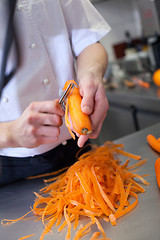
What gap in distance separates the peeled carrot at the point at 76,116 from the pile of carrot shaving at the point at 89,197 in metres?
0.15

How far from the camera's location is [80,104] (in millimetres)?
736

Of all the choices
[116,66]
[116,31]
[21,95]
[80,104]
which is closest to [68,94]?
[80,104]

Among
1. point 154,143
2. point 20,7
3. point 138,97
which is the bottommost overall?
point 138,97

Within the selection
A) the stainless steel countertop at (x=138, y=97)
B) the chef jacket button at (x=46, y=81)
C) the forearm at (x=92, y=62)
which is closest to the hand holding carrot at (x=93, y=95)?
the forearm at (x=92, y=62)

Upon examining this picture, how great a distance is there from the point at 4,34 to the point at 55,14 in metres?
0.22

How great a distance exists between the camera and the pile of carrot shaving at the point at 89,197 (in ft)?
2.28

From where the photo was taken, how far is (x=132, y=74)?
2947 millimetres

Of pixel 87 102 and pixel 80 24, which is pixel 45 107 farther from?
pixel 80 24

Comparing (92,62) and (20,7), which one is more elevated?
(20,7)

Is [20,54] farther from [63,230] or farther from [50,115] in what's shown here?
[63,230]

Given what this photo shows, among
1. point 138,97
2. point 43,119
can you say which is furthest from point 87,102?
point 138,97

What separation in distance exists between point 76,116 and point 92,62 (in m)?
0.28

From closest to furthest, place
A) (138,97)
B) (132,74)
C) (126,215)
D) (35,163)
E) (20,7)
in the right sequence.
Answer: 1. (126,215)
2. (20,7)
3. (35,163)
4. (138,97)
5. (132,74)

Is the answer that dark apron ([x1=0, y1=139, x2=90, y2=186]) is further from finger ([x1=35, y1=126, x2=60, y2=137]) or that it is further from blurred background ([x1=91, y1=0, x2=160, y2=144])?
blurred background ([x1=91, y1=0, x2=160, y2=144])
